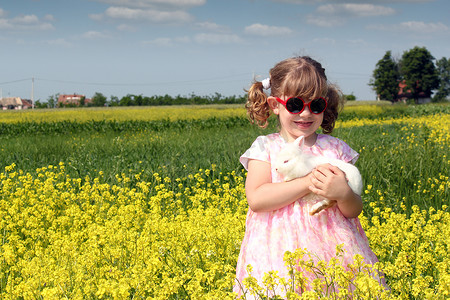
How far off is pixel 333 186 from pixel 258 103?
804 mm

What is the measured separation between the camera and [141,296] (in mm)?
2703

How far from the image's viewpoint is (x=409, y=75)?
Result: 77.7 m

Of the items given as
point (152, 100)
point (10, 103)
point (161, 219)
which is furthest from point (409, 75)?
point (161, 219)

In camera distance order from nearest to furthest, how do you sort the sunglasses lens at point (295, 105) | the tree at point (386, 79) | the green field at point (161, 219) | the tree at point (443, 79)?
the sunglasses lens at point (295, 105) < the green field at point (161, 219) < the tree at point (386, 79) < the tree at point (443, 79)

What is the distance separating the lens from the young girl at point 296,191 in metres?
2.49

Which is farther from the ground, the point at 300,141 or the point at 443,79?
the point at 443,79

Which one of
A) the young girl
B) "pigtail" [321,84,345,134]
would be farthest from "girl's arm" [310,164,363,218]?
"pigtail" [321,84,345,134]

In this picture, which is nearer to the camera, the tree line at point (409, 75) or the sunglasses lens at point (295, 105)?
the sunglasses lens at point (295, 105)

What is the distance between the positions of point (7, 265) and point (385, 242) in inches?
117

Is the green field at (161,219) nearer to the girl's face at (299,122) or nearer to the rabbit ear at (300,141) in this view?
the rabbit ear at (300,141)

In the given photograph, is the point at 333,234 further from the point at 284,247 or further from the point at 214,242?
the point at 214,242

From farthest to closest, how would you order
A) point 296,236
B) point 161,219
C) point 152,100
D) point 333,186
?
point 152,100
point 161,219
point 296,236
point 333,186

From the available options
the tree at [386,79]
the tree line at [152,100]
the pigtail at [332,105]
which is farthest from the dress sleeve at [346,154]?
the tree at [386,79]

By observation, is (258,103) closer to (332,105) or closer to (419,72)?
(332,105)
